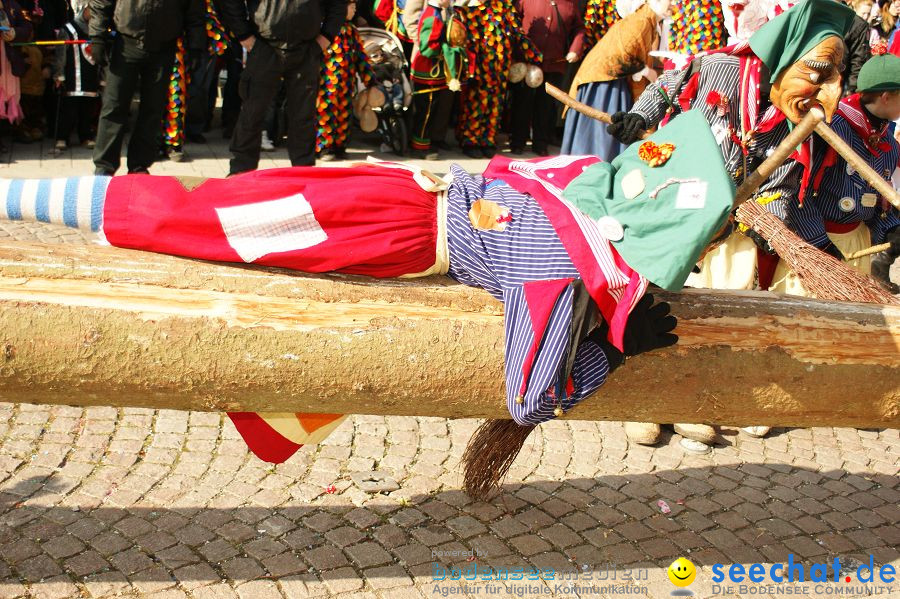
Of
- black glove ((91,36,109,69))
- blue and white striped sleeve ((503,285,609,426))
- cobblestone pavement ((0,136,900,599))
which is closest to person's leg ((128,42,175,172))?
black glove ((91,36,109,69))

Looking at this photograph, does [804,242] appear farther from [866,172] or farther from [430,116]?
[430,116]

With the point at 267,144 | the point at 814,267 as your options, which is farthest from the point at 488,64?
the point at 814,267

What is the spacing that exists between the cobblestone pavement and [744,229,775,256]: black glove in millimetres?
949

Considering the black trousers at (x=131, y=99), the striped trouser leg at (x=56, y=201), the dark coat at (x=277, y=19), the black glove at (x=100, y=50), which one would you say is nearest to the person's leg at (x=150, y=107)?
the black trousers at (x=131, y=99)

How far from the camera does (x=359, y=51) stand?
330 inches

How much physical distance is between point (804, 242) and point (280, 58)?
422cm

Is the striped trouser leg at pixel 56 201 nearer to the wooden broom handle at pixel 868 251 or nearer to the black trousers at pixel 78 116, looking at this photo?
the wooden broom handle at pixel 868 251

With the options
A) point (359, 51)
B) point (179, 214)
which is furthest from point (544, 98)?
point (179, 214)

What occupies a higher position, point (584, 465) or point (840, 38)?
point (840, 38)

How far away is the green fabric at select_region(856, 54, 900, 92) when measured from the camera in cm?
460

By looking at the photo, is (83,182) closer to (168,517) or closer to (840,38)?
(168,517)

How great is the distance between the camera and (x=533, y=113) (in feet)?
32.4

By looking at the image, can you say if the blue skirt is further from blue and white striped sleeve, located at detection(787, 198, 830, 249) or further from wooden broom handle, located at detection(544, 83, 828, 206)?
wooden broom handle, located at detection(544, 83, 828, 206)

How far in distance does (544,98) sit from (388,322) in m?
7.22
